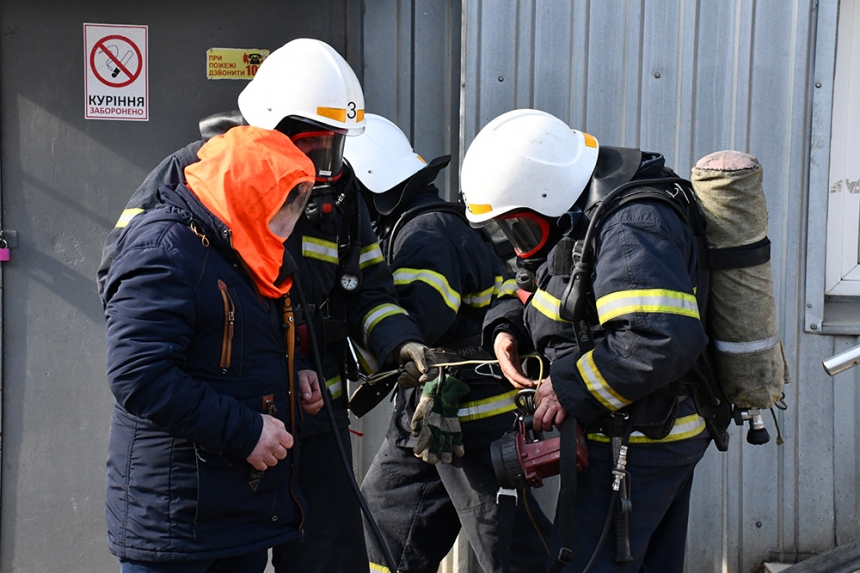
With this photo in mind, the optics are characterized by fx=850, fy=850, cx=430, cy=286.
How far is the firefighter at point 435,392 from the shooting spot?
3383mm

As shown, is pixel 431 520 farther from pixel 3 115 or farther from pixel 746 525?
pixel 3 115

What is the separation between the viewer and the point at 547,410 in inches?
112

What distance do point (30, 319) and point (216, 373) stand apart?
6.91 ft

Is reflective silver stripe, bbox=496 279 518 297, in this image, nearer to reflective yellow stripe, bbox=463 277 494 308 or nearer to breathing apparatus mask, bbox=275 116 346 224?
reflective yellow stripe, bbox=463 277 494 308

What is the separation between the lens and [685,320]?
2557 millimetres

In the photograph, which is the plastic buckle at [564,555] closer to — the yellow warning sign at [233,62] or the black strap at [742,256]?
the black strap at [742,256]

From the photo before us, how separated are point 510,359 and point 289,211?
111 centimetres

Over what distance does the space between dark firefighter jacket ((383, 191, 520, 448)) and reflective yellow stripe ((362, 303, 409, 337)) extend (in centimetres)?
12

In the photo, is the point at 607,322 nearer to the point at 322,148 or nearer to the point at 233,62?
the point at 322,148

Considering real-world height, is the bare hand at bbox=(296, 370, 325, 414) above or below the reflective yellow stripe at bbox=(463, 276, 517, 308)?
below

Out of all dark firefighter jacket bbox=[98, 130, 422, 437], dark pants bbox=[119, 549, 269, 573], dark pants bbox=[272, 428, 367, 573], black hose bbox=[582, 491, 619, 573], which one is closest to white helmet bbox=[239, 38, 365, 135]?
dark firefighter jacket bbox=[98, 130, 422, 437]

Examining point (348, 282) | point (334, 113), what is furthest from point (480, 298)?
point (334, 113)

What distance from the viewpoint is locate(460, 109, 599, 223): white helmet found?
9.61ft

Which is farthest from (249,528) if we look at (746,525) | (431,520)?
(746,525)
